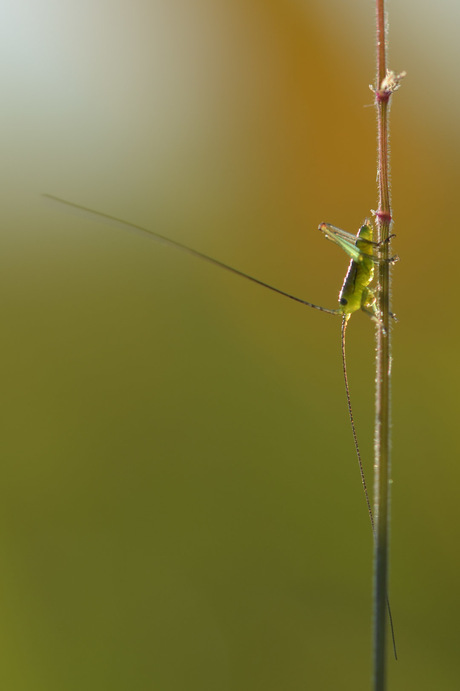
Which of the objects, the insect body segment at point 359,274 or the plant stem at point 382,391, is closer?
the plant stem at point 382,391

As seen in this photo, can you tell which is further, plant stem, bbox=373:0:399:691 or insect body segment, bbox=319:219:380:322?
insect body segment, bbox=319:219:380:322

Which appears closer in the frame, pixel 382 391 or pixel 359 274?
pixel 382 391

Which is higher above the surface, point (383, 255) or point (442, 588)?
point (383, 255)

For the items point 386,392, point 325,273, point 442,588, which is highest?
point 325,273

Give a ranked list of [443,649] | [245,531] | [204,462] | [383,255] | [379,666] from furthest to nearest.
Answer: [204,462] → [245,531] → [443,649] → [383,255] → [379,666]

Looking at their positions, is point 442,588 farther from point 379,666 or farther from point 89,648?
point 379,666

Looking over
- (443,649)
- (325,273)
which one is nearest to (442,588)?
(443,649)

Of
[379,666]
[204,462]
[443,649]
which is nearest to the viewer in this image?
[379,666]

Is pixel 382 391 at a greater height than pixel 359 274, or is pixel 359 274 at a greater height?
pixel 359 274

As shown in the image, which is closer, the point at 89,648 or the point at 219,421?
the point at 89,648
